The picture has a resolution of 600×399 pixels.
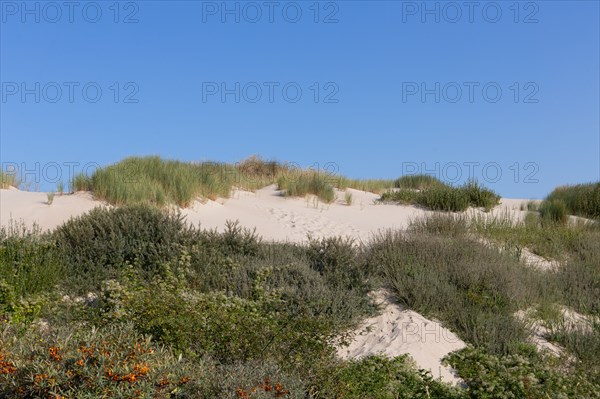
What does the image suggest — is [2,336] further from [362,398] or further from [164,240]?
[164,240]

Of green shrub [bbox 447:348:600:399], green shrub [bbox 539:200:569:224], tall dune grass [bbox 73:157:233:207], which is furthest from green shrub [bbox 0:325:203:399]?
green shrub [bbox 539:200:569:224]

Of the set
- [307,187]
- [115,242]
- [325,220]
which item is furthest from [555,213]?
[115,242]

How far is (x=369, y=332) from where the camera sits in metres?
8.95

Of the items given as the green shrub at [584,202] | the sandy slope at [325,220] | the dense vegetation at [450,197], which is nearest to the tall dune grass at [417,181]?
the sandy slope at [325,220]

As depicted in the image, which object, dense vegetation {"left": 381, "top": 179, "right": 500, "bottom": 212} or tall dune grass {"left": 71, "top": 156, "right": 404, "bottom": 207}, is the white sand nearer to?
tall dune grass {"left": 71, "top": 156, "right": 404, "bottom": 207}

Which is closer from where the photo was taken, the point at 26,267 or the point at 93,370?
the point at 93,370

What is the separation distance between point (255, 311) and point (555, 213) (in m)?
13.7

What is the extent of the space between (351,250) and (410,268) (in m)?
1.01

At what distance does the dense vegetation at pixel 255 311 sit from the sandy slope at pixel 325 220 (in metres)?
0.33

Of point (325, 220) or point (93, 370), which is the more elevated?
point (325, 220)

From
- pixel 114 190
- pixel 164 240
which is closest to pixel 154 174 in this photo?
pixel 114 190

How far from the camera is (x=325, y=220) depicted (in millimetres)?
17375

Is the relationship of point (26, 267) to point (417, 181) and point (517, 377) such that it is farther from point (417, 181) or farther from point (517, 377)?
point (417, 181)

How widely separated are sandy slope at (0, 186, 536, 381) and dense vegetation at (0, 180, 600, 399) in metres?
0.33
